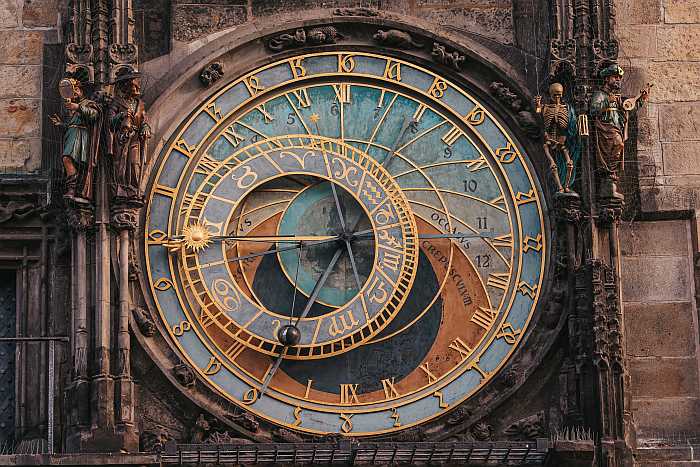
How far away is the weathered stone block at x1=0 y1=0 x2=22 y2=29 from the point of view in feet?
61.7

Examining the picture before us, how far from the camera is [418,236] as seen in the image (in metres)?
18.2

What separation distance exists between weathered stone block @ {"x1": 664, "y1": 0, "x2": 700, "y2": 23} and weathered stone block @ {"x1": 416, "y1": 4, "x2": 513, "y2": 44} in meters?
1.34

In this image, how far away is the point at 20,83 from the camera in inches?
733

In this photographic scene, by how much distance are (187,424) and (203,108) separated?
2.61m

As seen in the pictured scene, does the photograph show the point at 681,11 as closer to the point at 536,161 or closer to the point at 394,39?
the point at 536,161

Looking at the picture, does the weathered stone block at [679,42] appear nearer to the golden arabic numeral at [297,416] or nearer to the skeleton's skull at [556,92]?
the skeleton's skull at [556,92]

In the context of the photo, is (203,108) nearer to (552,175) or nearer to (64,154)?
(64,154)

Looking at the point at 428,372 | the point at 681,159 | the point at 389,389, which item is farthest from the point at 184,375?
the point at 681,159

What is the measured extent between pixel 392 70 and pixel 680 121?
239 centimetres

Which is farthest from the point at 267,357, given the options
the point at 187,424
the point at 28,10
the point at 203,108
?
the point at 28,10

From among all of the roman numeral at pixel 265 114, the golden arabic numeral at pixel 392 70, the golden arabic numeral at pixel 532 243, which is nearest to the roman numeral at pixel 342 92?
the golden arabic numeral at pixel 392 70

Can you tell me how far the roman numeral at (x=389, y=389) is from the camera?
17.8m

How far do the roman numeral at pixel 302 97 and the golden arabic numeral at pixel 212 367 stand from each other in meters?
2.22

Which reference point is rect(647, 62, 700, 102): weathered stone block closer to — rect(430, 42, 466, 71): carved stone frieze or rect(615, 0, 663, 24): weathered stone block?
rect(615, 0, 663, 24): weathered stone block
